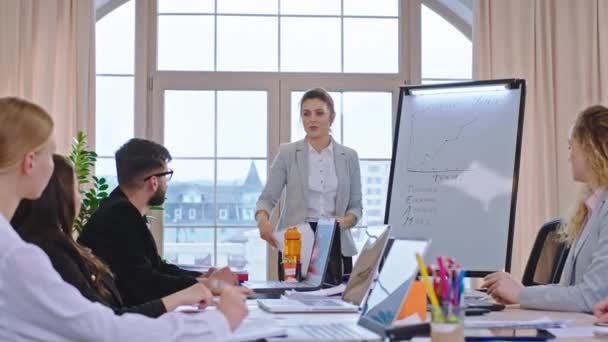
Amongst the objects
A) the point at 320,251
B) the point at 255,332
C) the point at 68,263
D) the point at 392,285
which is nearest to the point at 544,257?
the point at 320,251

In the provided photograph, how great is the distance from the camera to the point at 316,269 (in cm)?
295

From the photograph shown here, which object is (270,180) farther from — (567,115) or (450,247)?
(567,115)

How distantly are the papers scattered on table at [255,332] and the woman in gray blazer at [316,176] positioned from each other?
2040 millimetres

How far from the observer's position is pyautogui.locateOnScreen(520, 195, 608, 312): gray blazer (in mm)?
2221

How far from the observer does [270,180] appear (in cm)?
394

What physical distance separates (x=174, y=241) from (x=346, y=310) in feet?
11.0

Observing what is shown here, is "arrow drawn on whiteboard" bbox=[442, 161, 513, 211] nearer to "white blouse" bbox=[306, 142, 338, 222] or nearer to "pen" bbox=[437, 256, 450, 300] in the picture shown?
"white blouse" bbox=[306, 142, 338, 222]

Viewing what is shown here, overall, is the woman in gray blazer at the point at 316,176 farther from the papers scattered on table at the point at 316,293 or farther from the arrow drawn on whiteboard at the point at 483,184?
the papers scattered on table at the point at 316,293

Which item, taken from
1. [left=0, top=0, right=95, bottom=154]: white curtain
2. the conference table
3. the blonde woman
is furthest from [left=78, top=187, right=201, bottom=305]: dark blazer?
[left=0, top=0, right=95, bottom=154]: white curtain

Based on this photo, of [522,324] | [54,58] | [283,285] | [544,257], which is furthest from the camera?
[54,58]

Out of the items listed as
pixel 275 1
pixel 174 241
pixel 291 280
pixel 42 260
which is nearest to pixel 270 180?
pixel 291 280

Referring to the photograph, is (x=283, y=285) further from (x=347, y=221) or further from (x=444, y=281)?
(x=444, y=281)

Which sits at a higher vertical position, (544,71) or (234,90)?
(544,71)

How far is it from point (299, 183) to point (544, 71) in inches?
86.1
